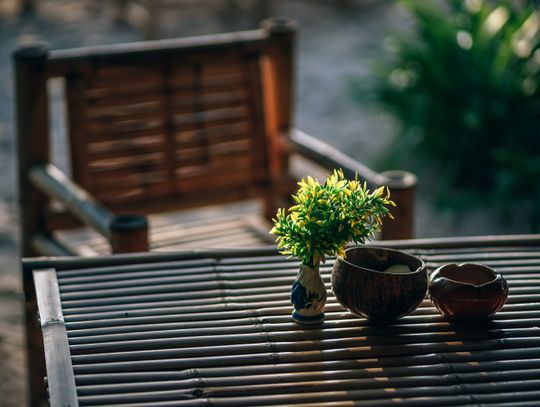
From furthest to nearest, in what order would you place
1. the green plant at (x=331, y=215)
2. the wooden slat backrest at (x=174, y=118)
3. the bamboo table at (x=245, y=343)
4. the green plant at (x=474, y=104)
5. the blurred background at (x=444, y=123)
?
the green plant at (x=474, y=104) < the blurred background at (x=444, y=123) < the wooden slat backrest at (x=174, y=118) < the green plant at (x=331, y=215) < the bamboo table at (x=245, y=343)

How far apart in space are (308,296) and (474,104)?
115 inches

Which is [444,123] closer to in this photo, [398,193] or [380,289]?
[398,193]

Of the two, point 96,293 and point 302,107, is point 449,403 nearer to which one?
point 96,293

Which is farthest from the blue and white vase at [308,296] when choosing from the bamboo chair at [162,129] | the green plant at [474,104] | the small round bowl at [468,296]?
the green plant at [474,104]

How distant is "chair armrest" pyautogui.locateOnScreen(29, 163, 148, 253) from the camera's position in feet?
8.25

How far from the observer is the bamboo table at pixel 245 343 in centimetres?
176

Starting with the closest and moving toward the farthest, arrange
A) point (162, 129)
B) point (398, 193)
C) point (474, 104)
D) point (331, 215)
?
1. point (331, 215)
2. point (398, 193)
3. point (162, 129)
4. point (474, 104)

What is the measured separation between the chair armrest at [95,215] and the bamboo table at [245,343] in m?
0.21

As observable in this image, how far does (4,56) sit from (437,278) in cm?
537

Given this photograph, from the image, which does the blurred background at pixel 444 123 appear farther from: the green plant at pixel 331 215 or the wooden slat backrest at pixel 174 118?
the green plant at pixel 331 215

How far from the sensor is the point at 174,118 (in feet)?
11.4

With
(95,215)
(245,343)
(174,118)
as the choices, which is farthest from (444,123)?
(245,343)

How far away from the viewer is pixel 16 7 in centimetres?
806

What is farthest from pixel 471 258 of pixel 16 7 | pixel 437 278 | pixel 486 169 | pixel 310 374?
pixel 16 7
